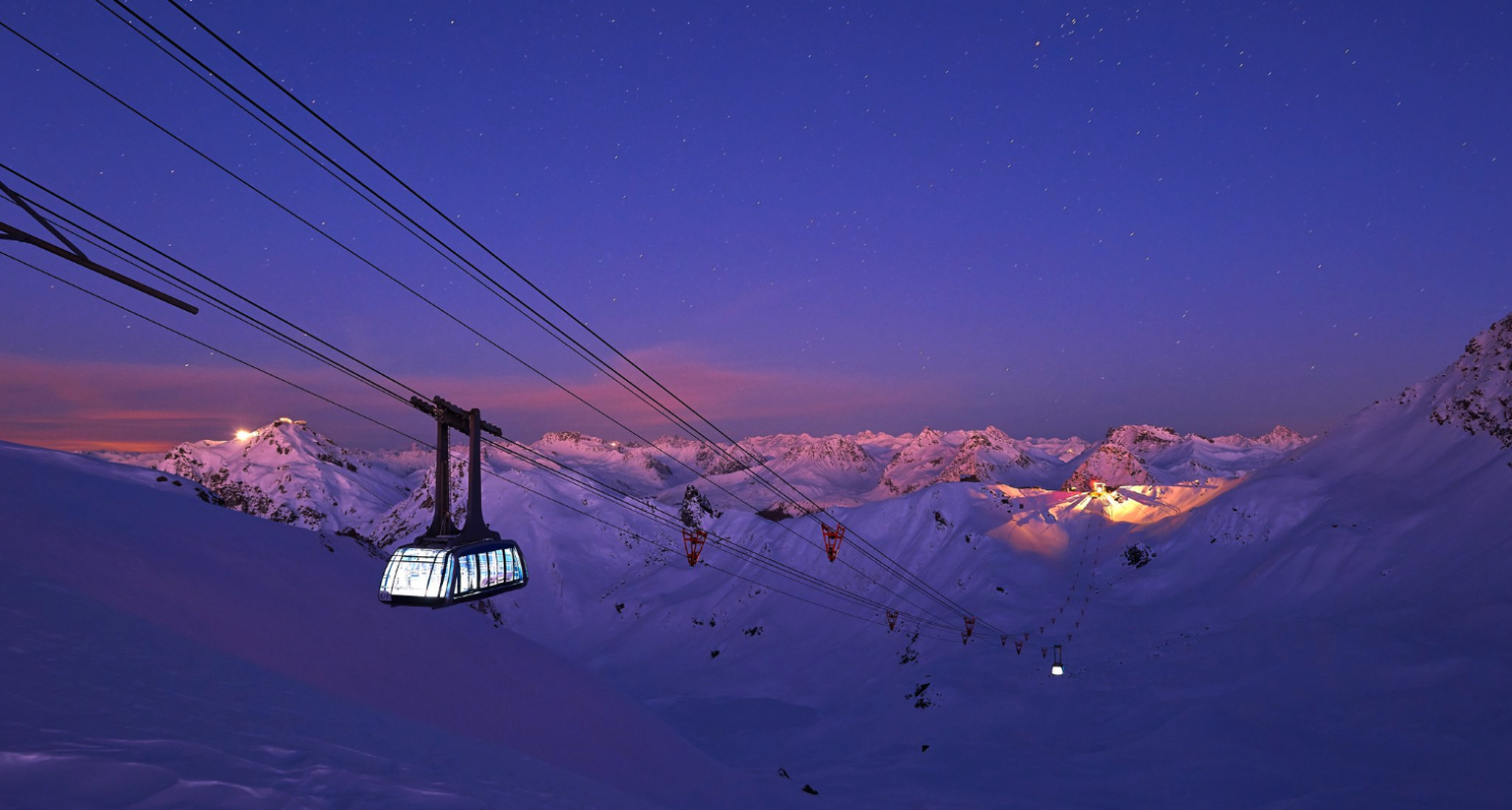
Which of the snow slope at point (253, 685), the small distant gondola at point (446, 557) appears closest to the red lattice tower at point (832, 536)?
the snow slope at point (253, 685)

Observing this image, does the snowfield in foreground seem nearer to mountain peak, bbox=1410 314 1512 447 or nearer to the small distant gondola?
mountain peak, bbox=1410 314 1512 447

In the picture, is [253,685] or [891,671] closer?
[253,685]

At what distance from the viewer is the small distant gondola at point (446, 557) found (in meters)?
17.0

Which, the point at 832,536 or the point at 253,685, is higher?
the point at 832,536

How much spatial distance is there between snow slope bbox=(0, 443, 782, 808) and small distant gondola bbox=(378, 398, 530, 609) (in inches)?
132

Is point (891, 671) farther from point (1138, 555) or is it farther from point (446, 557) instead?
point (446, 557)

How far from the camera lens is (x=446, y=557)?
56.4 ft

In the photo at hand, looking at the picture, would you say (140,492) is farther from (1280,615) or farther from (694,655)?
(1280,615)

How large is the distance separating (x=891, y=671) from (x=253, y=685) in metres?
49.3

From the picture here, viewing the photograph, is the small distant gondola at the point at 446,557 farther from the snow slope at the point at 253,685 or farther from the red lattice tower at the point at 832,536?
the red lattice tower at the point at 832,536

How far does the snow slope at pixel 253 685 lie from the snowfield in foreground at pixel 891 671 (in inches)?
4.9

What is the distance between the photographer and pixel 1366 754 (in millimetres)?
27672

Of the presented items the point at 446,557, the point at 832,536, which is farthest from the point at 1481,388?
the point at 446,557

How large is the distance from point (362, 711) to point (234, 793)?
42.9 ft
